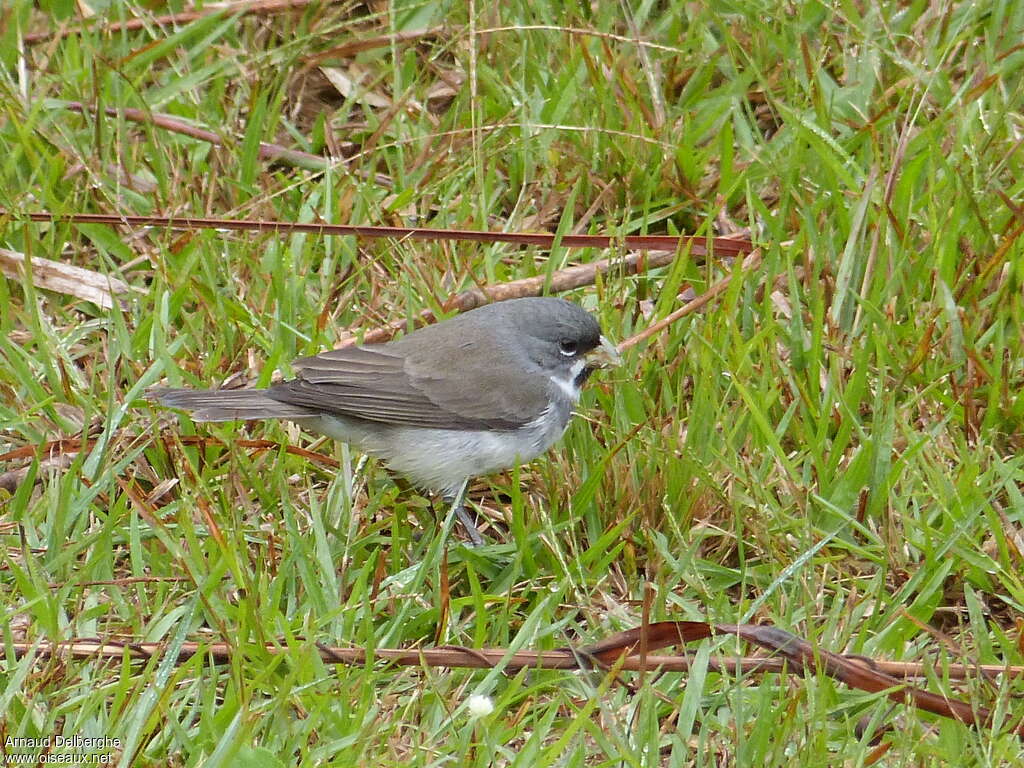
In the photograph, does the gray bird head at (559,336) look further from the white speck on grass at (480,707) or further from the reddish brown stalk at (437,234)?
the white speck on grass at (480,707)

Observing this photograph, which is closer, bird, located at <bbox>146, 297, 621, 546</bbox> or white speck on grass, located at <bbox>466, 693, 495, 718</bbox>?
white speck on grass, located at <bbox>466, 693, 495, 718</bbox>

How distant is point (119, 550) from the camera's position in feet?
15.5

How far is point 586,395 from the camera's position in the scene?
5.39 metres

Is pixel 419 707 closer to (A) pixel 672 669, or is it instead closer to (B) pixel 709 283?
(A) pixel 672 669

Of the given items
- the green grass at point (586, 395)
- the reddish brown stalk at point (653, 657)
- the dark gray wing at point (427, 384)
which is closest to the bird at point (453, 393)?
the dark gray wing at point (427, 384)

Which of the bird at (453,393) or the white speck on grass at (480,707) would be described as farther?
the bird at (453,393)

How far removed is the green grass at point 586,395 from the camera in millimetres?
3980

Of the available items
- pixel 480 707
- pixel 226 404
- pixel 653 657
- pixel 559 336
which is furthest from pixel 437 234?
pixel 480 707

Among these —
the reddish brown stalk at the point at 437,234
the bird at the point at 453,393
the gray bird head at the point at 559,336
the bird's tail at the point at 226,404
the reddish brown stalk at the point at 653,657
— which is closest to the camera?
the reddish brown stalk at the point at 653,657

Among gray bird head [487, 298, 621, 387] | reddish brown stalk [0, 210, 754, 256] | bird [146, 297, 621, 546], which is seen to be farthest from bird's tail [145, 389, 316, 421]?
reddish brown stalk [0, 210, 754, 256]

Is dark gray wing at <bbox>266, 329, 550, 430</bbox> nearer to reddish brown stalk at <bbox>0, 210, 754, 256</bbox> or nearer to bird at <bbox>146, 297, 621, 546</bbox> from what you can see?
bird at <bbox>146, 297, 621, 546</bbox>

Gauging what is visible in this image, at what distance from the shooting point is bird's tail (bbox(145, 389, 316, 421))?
4715 millimetres

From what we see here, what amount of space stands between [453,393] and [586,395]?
568 millimetres

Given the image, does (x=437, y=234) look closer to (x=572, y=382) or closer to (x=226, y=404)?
(x=572, y=382)
